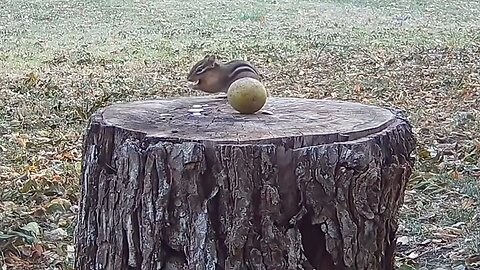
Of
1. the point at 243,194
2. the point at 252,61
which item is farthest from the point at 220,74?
the point at 252,61

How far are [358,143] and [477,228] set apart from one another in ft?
5.05

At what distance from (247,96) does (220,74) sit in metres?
0.40

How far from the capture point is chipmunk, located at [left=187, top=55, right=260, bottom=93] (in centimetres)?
278

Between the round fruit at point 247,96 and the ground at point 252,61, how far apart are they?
1016mm

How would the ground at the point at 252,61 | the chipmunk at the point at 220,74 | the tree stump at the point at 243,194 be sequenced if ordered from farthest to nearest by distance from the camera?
the ground at the point at 252,61
the chipmunk at the point at 220,74
the tree stump at the point at 243,194

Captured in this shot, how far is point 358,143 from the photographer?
207 cm

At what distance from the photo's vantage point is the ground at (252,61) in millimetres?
3551

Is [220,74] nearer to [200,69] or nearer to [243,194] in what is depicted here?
[200,69]

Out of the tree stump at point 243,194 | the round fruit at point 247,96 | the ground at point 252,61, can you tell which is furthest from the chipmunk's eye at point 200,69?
the ground at point 252,61

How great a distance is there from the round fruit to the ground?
102cm

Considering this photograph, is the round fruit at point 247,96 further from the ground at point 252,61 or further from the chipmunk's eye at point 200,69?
the ground at point 252,61

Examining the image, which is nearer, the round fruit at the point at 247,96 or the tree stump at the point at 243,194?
the tree stump at the point at 243,194

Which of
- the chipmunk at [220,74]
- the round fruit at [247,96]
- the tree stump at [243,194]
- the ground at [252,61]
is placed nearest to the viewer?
A: the tree stump at [243,194]

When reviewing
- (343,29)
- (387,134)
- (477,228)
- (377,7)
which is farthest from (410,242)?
(377,7)
